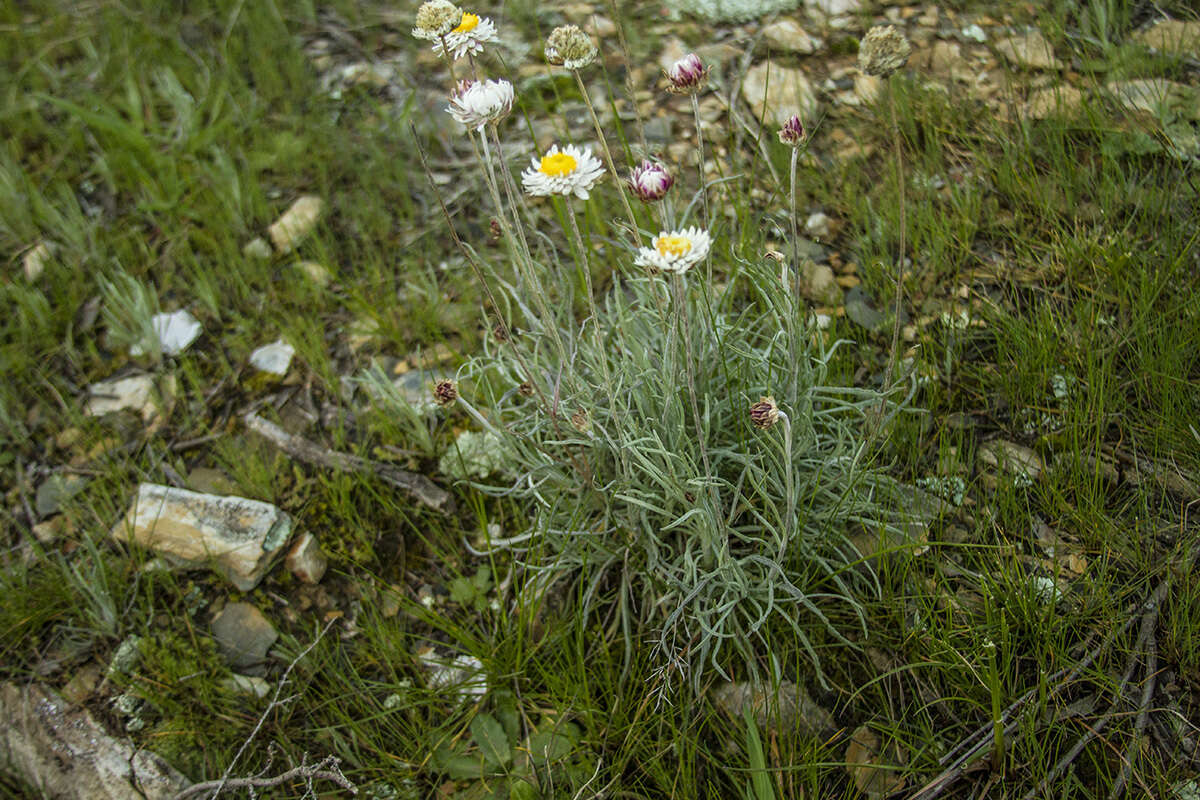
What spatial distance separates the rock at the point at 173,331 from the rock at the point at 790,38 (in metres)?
2.21

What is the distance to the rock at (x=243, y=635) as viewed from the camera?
1854 millimetres

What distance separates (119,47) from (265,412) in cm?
217

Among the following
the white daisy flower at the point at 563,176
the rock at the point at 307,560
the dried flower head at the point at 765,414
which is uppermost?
the white daisy flower at the point at 563,176

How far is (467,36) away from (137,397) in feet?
5.63

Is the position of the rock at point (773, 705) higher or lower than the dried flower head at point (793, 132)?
lower

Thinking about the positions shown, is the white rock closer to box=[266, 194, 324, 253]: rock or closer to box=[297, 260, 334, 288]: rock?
box=[297, 260, 334, 288]: rock

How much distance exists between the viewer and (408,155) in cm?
293

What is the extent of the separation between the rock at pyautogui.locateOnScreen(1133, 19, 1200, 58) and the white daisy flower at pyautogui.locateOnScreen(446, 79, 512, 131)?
207 centimetres

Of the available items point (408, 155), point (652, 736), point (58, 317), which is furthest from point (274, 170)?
point (652, 736)

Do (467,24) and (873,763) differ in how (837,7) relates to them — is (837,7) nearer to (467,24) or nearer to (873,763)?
(467,24)

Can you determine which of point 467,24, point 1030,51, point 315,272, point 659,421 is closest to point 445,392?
point 659,421

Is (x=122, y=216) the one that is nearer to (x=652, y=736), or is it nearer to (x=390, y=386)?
(x=390, y=386)

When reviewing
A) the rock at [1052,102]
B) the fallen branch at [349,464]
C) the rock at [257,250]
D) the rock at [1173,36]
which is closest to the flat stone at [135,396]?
the fallen branch at [349,464]

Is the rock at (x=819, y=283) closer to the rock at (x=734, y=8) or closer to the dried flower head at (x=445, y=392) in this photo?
the dried flower head at (x=445, y=392)
